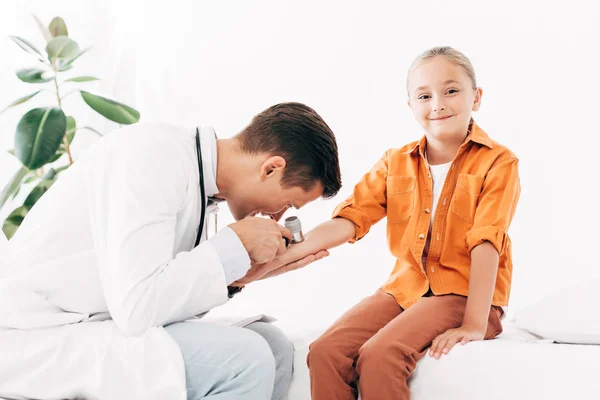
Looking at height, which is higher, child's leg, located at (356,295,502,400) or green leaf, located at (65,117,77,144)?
green leaf, located at (65,117,77,144)

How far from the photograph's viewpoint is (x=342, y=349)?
144 cm

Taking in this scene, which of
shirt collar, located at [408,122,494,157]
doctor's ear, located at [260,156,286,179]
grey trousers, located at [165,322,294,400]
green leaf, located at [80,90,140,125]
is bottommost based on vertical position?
grey trousers, located at [165,322,294,400]

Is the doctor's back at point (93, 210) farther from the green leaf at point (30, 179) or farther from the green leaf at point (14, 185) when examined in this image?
the green leaf at point (30, 179)

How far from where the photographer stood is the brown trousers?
1323 millimetres

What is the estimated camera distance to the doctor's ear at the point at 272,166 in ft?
4.56

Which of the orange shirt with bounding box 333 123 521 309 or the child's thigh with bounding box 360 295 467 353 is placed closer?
Result: the child's thigh with bounding box 360 295 467 353

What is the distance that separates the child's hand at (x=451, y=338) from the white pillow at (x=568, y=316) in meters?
0.16

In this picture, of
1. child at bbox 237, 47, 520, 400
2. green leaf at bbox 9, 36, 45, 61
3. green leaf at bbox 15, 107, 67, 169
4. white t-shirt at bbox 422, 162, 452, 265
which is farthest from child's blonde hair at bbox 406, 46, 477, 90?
green leaf at bbox 9, 36, 45, 61

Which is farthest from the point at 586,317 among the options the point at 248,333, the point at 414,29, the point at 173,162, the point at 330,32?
the point at 330,32

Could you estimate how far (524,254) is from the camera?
2.19 m

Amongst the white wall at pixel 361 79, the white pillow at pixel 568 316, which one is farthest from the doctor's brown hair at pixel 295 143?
the white wall at pixel 361 79

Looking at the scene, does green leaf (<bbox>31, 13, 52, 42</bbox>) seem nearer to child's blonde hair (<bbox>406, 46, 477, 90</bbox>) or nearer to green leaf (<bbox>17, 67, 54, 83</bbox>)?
green leaf (<bbox>17, 67, 54, 83</bbox>)

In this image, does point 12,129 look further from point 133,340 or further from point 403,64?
point 133,340

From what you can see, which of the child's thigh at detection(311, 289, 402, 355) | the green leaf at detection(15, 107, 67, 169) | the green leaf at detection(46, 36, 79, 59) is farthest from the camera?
the green leaf at detection(46, 36, 79, 59)
